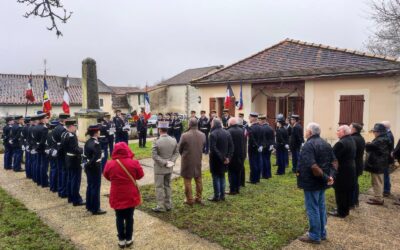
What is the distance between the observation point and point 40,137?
805 centimetres

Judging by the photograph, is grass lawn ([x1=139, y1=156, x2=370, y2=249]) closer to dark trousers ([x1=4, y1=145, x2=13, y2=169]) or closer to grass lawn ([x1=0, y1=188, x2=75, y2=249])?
grass lawn ([x1=0, y1=188, x2=75, y2=249])

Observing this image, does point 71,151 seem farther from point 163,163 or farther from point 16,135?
point 16,135

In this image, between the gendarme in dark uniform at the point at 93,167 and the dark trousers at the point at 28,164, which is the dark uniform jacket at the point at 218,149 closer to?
the gendarme in dark uniform at the point at 93,167

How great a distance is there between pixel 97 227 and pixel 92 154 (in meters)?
1.40

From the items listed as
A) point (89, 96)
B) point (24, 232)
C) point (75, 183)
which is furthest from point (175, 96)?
point (24, 232)

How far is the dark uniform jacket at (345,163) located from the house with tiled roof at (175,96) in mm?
35159

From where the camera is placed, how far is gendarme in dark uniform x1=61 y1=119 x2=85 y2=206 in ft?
21.4

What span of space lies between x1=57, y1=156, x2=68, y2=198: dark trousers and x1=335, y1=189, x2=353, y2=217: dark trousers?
238 inches

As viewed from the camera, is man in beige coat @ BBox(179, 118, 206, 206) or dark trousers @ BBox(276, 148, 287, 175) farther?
dark trousers @ BBox(276, 148, 287, 175)

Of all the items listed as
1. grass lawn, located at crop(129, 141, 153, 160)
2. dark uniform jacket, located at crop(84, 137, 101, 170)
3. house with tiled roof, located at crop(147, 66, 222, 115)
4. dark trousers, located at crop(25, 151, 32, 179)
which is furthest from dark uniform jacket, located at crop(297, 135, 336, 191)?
house with tiled roof, located at crop(147, 66, 222, 115)

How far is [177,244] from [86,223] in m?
1.99

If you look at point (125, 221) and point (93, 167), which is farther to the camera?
point (93, 167)

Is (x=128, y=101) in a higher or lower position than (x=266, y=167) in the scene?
higher

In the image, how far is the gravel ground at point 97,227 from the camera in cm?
491
